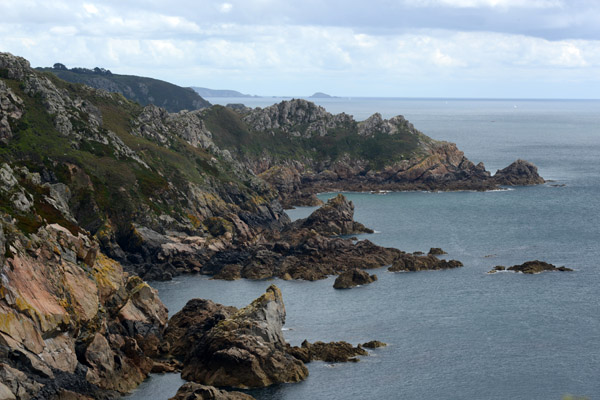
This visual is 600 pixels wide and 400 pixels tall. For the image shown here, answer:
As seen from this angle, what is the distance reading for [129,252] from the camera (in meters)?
139

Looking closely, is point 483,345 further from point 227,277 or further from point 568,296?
point 227,277

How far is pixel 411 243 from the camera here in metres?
157

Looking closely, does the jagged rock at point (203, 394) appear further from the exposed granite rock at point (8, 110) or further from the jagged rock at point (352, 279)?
the exposed granite rock at point (8, 110)

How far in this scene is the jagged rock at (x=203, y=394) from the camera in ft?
234

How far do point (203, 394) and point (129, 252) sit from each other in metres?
71.4

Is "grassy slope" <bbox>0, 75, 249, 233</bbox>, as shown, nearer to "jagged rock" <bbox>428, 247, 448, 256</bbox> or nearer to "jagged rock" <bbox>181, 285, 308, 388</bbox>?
"jagged rock" <bbox>428, 247, 448, 256</bbox>

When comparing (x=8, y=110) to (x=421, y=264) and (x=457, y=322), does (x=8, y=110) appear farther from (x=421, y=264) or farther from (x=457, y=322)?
(x=457, y=322)

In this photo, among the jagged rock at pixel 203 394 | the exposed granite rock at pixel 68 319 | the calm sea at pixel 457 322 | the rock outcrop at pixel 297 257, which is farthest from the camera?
the rock outcrop at pixel 297 257

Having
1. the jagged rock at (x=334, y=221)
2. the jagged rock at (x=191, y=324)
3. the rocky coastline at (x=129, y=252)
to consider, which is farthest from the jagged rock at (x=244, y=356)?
the jagged rock at (x=334, y=221)

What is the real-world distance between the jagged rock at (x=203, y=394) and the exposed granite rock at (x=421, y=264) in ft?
211

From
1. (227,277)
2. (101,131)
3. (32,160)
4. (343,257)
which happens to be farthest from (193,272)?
(101,131)

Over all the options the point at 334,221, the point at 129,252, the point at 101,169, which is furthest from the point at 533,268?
the point at 101,169

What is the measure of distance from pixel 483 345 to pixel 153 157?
10314cm

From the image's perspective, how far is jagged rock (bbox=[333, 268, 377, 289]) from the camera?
12306cm
